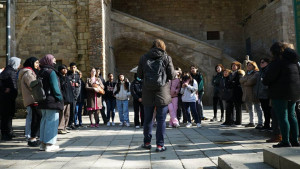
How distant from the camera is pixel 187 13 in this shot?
19.6 meters

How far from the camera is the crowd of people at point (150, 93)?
4.12m

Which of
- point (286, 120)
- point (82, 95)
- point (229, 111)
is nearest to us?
point (286, 120)

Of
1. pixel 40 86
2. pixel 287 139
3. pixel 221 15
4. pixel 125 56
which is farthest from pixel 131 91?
pixel 221 15

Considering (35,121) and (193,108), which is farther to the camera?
(193,108)

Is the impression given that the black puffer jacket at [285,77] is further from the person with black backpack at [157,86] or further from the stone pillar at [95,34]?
the stone pillar at [95,34]

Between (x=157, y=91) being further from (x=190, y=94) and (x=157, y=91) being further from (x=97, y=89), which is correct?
(x=97, y=89)

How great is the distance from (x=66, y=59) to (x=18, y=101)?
2969 millimetres

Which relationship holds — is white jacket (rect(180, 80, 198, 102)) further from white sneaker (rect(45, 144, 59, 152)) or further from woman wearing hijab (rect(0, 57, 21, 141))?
woman wearing hijab (rect(0, 57, 21, 141))

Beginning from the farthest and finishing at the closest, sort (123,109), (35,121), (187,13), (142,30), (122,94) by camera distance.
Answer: (187,13) < (142,30) < (123,109) < (122,94) < (35,121)

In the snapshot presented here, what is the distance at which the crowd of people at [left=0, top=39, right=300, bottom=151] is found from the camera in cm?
412

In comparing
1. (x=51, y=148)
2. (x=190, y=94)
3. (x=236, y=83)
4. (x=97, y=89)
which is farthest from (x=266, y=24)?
(x=51, y=148)

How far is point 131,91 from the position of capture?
7.74 meters

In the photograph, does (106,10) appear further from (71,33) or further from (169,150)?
(169,150)

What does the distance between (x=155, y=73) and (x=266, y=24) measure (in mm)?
14301
